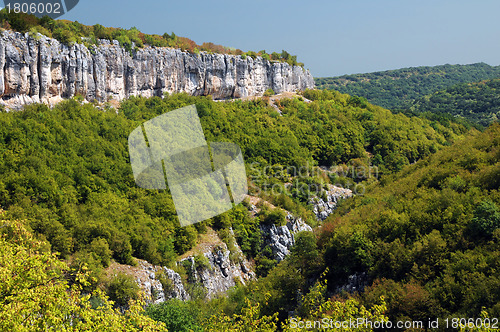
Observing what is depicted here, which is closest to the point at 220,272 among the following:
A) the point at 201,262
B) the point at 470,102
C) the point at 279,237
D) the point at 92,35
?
the point at 201,262

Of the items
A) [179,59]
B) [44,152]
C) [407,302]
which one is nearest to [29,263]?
[407,302]

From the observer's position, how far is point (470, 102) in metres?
111

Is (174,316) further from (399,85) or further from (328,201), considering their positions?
(399,85)

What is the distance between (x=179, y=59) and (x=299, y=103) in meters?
20.7

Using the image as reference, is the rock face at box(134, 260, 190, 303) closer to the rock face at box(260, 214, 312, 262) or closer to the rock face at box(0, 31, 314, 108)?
the rock face at box(260, 214, 312, 262)

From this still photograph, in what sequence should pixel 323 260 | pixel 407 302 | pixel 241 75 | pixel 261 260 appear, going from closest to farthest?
pixel 407 302 < pixel 323 260 < pixel 261 260 < pixel 241 75

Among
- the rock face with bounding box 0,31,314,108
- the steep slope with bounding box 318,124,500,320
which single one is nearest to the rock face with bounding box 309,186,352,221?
the steep slope with bounding box 318,124,500,320

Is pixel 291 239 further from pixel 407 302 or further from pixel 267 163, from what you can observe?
pixel 407 302

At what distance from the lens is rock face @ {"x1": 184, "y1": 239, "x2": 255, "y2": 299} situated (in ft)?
103

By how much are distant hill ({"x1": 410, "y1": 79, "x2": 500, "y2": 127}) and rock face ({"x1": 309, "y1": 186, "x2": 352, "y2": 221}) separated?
53783 mm

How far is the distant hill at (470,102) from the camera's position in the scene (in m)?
99.4

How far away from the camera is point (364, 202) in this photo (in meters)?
30.1

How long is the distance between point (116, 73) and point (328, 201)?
27.1 metres

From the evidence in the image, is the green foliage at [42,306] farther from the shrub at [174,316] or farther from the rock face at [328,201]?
the rock face at [328,201]
